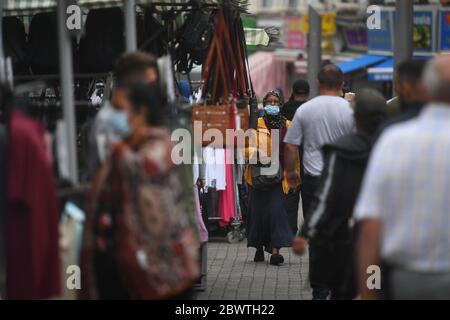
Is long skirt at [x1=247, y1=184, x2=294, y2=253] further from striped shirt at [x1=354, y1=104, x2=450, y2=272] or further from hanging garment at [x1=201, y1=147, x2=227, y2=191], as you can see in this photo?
striped shirt at [x1=354, y1=104, x2=450, y2=272]

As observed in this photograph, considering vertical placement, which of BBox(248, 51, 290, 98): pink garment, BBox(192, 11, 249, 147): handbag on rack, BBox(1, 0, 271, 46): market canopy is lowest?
BBox(248, 51, 290, 98): pink garment

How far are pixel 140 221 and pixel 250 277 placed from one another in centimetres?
564

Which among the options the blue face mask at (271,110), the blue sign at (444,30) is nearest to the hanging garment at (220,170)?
the blue face mask at (271,110)

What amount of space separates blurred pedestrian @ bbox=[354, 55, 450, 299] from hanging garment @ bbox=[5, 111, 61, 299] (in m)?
1.63

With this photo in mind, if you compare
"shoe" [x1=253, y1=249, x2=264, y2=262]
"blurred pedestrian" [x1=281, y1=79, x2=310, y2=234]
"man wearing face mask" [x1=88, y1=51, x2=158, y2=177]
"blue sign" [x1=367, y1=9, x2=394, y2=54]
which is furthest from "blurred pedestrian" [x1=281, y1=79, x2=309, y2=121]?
"blue sign" [x1=367, y1=9, x2=394, y2=54]

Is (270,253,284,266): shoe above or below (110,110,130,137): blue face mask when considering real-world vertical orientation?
below

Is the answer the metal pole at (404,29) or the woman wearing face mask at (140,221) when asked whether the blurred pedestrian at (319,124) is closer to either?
the woman wearing face mask at (140,221)

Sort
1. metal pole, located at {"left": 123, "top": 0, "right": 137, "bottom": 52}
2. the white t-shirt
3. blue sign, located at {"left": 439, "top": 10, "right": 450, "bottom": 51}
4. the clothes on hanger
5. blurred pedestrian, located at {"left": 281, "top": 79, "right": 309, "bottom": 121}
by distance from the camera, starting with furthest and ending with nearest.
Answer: blue sign, located at {"left": 439, "top": 10, "right": 450, "bottom": 51} < the clothes on hanger < blurred pedestrian, located at {"left": 281, "top": 79, "right": 309, "bottom": 121} < the white t-shirt < metal pole, located at {"left": 123, "top": 0, "right": 137, "bottom": 52}

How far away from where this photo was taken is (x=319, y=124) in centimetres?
972

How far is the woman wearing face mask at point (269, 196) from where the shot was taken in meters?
12.3

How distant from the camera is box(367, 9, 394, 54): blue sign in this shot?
1201 inches

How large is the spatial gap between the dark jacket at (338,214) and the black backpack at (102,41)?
324cm

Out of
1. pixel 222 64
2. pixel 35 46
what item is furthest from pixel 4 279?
pixel 35 46
